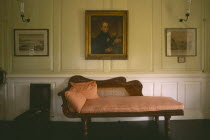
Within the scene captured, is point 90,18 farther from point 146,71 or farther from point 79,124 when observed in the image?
point 79,124

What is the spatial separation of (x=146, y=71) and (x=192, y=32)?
50.5 inches

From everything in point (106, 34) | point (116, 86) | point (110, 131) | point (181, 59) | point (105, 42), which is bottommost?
point (110, 131)

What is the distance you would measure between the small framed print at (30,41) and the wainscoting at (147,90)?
1.69ft

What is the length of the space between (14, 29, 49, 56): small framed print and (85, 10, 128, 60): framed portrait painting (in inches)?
35.6

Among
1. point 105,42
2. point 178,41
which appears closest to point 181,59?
point 178,41

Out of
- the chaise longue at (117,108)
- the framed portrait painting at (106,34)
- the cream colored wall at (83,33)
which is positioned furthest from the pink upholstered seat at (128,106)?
the framed portrait painting at (106,34)

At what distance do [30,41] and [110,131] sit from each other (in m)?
2.37

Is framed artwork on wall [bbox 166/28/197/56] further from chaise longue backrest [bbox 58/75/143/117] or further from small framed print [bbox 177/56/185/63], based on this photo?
chaise longue backrest [bbox 58/75/143/117]

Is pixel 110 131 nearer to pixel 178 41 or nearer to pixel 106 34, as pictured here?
pixel 106 34

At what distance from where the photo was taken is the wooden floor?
8.11ft

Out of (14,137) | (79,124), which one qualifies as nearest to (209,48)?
(79,124)

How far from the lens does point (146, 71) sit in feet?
10.9

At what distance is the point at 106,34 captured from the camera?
3.23 metres

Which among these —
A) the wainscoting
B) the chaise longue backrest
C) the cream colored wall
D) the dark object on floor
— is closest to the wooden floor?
the dark object on floor
